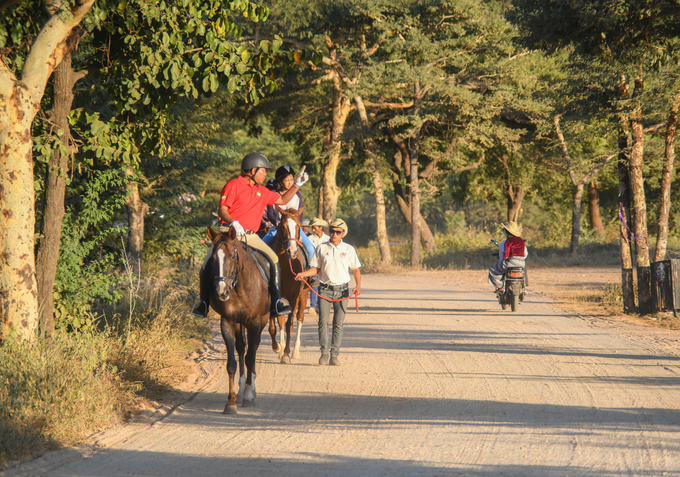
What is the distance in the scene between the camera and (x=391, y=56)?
96.6 feet

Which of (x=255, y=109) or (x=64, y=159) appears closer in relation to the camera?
(x=64, y=159)

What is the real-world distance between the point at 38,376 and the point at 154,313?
194 inches

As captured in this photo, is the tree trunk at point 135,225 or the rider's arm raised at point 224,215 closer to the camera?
the rider's arm raised at point 224,215

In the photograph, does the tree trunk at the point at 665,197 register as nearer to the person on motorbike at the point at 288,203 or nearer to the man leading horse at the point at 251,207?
the person on motorbike at the point at 288,203

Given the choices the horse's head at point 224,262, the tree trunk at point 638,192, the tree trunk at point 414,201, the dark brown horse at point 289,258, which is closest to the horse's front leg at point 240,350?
the horse's head at point 224,262

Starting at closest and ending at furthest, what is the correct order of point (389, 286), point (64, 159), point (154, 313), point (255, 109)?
point (64, 159) → point (154, 313) → point (389, 286) → point (255, 109)

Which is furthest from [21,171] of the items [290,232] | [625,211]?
[625,211]

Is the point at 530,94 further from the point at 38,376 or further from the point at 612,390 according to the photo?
the point at 38,376

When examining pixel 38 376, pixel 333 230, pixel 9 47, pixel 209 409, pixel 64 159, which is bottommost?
pixel 209 409

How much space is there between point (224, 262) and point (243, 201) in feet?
5.40

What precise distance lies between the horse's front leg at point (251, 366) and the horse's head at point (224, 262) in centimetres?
83

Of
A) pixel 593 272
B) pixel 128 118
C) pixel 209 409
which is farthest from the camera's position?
pixel 593 272

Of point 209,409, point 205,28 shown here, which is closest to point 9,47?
point 205,28

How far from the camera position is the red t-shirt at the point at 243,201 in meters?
8.93
